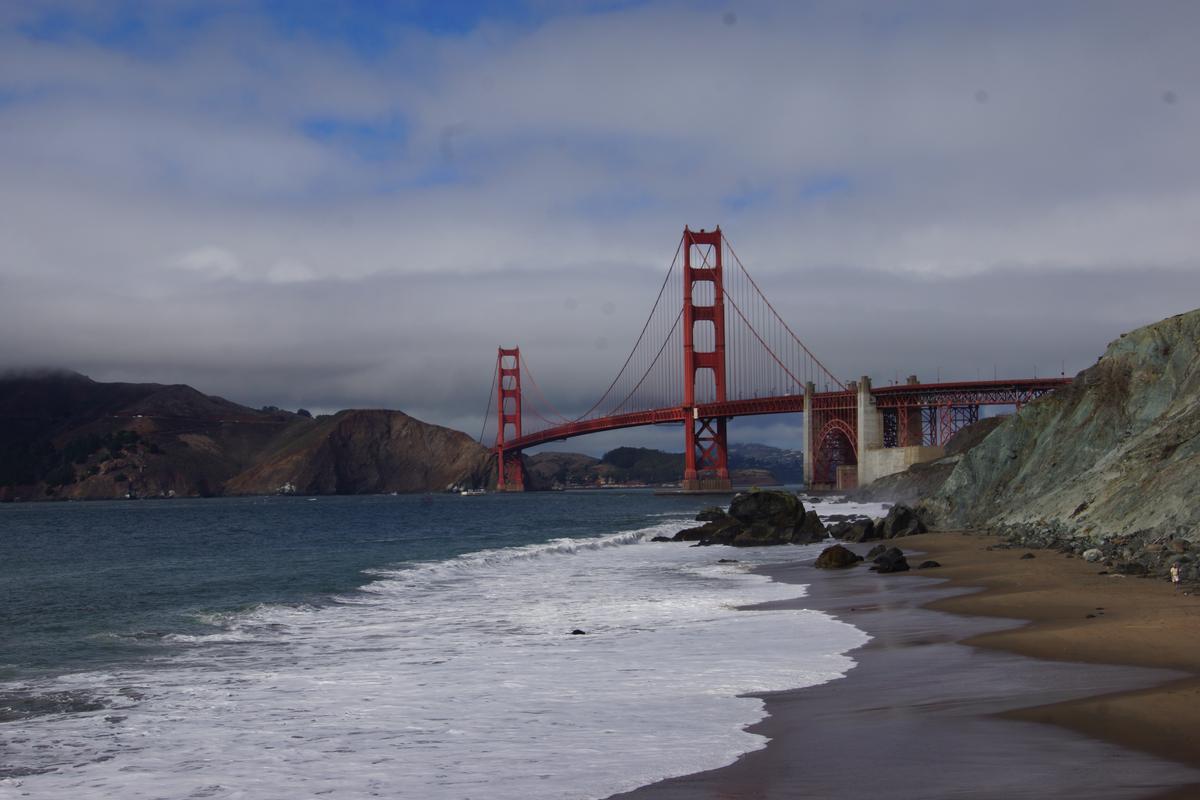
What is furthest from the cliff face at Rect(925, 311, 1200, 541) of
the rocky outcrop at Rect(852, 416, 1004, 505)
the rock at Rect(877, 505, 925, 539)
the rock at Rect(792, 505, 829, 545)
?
the rocky outcrop at Rect(852, 416, 1004, 505)

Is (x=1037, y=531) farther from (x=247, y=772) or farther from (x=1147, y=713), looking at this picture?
(x=247, y=772)

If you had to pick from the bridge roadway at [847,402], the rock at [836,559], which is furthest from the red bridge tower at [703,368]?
the rock at [836,559]

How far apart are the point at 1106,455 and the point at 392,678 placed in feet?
68.6

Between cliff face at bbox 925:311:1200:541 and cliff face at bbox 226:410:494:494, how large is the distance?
13448cm

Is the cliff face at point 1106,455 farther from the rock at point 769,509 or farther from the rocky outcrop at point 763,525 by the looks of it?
the rock at point 769,509

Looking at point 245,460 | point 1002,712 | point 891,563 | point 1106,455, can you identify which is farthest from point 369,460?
point 1002,712

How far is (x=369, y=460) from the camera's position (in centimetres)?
17975

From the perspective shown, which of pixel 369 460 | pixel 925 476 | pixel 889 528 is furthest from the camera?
pixel 369 460

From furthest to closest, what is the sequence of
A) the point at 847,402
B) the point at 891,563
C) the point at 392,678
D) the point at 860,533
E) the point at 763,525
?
the point at 847,402 < the point at 763,525 < the point at 860,533 < the point at 891,563 < the point at 392,678

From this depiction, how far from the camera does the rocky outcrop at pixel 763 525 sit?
3716 centimetres

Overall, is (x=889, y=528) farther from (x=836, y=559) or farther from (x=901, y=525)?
(x=836, y=559)

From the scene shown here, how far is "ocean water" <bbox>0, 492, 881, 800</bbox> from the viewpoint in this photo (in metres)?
7.83

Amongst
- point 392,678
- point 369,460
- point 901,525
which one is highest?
point 369,460

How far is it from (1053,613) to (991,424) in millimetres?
58680
